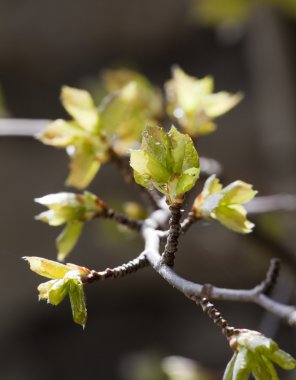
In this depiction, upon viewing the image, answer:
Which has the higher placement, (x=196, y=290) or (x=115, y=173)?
(x=115, y=173)

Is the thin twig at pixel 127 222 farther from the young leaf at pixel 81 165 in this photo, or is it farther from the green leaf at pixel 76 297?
the green leaf at pixel 76 297

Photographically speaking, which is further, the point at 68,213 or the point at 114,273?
the point at 68,213

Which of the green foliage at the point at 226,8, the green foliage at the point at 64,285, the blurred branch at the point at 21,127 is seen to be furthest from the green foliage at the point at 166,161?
the green foliage at the point at 226,8

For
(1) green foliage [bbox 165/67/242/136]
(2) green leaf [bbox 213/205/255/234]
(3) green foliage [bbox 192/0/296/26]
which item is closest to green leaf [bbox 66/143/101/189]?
(1) green foliage [bbox 165/67/242/136]

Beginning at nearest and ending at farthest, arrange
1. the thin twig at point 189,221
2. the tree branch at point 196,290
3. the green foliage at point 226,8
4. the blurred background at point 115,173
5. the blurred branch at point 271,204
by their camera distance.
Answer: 1. the tree branch at point 196,290
2. the thin twig at point 189,221
3. the blurred branch at point 271,204
4. the green foliage at point 226,8
5. the blurred background at point 115,173

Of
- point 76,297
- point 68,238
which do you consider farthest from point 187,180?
point 68,238

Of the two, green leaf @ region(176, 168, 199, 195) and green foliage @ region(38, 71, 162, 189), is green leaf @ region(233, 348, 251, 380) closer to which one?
green leaf @ region(176, 168, 199, 195)

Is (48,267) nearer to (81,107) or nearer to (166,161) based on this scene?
(166,161)
